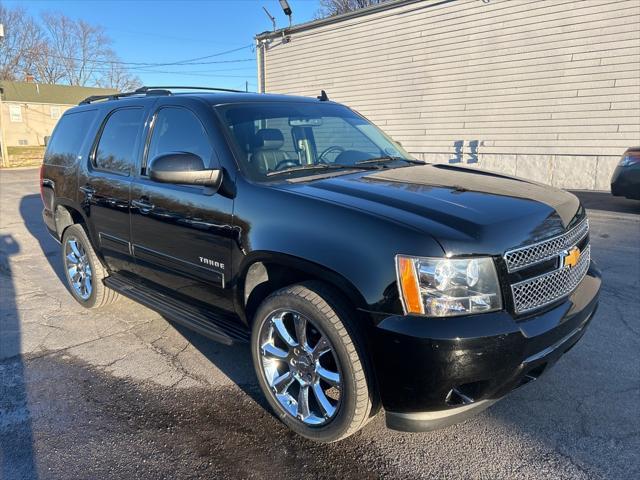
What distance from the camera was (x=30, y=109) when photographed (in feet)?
139

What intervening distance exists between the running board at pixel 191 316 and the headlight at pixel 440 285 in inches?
49.7

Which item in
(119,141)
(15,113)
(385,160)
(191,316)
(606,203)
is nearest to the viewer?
(191,316)

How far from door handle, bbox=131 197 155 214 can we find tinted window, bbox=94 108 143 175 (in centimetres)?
34

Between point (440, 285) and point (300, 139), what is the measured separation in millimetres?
1871

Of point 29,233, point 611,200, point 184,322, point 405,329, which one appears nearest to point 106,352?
point 184,322

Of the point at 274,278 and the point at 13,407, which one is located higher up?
the point at 274,278

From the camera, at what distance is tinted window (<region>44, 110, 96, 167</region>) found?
4750 mm

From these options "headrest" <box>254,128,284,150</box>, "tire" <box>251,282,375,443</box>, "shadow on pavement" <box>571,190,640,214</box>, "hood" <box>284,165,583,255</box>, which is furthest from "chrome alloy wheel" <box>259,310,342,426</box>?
"shadow on pavement" <box>571,190,640,214</box>

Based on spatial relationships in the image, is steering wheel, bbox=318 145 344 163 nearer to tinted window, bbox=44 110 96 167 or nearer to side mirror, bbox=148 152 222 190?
side mirror, bbox=148 152 222 190

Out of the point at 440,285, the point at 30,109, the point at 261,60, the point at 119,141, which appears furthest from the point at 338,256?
the point at 30,109

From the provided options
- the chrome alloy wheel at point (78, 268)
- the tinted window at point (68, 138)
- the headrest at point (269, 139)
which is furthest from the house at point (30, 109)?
the headrest at point (269, 139)

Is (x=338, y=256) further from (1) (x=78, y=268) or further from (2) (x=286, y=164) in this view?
(1) (x=78, y=268)

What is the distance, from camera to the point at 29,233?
8.62 metres

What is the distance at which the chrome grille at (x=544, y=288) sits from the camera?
2.31m
